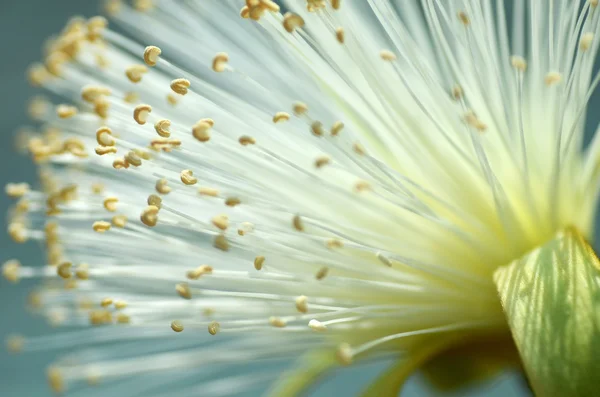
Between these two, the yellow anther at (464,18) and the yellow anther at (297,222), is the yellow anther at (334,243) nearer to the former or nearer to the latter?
the yellow anther at (297,222)

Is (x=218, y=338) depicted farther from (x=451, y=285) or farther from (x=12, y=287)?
(x=12, y=287)

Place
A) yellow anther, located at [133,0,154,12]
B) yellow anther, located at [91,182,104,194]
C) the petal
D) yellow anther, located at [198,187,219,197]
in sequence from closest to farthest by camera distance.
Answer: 1. the petal
2. yellow anther, located at [198,187,219,197]
3. yellow anther, located at [91,182,104,194]
4. yellow anther, located at [133,0,154,12]

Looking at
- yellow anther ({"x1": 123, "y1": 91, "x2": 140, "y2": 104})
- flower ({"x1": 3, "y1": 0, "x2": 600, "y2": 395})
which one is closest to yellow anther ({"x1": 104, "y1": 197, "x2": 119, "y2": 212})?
flower ({"x1": 3, "y1": 0, "x2": 600, "y2": 395})

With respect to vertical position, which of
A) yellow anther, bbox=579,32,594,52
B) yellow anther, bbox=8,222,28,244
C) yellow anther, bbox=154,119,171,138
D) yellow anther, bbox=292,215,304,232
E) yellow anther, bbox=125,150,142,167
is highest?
yellow anther, bbox=579,32,594,52

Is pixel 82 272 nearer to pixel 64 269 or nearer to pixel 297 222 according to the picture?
pixel 64 269

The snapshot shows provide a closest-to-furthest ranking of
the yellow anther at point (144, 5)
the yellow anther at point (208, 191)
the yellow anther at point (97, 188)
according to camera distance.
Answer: the yellow anther at point (208, 191) → the yellow anther at point (97, 188) → the yellow anther at point (144, 5)

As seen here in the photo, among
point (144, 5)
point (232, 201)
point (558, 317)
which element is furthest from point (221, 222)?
point (144, 5)

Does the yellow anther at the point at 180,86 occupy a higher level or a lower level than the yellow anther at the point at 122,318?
higher

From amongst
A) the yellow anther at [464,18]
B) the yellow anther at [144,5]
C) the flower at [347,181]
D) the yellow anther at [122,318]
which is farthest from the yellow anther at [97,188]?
the yellow anther at [464,18]

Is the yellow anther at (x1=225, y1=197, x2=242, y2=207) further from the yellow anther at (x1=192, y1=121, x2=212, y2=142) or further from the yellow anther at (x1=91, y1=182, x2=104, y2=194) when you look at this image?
the yellow anther at (x1=91, y1=182, x2=104, y2=194)
